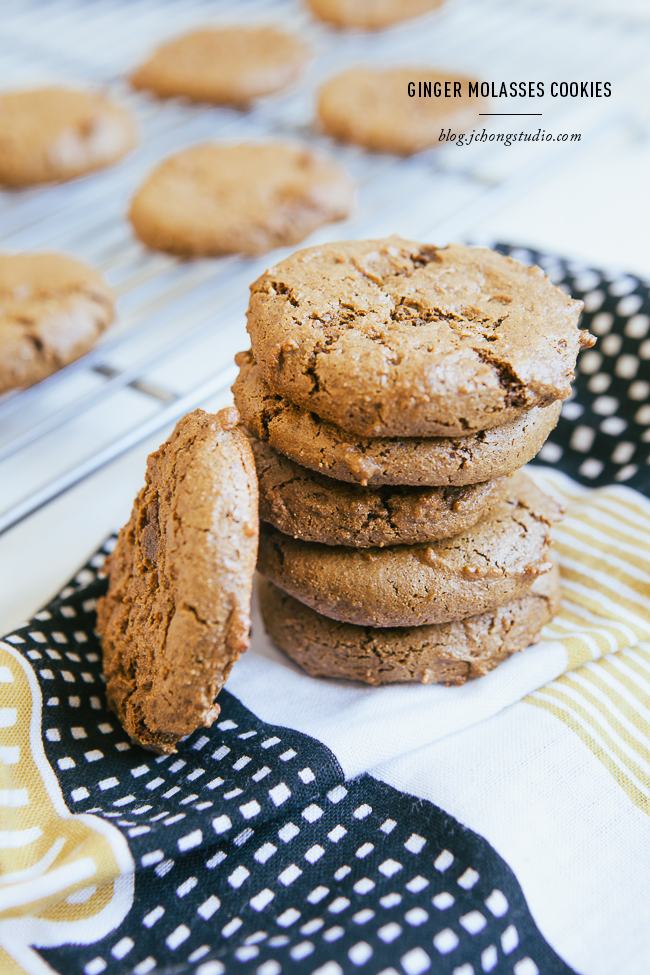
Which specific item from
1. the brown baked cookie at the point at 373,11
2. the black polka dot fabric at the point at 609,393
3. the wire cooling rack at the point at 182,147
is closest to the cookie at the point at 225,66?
the wire cooling rack at the point at 182,147

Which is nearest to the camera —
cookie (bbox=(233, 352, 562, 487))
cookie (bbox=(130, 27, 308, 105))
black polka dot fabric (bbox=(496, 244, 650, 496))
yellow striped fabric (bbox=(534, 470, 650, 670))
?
cookie (bbox=(233, 352, 562, 487))

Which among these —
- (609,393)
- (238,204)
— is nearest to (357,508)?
(609,393)

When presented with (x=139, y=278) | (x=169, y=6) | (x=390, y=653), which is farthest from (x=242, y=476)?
(x=169, y=6)

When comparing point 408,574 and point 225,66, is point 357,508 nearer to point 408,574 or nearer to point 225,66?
point 408,574

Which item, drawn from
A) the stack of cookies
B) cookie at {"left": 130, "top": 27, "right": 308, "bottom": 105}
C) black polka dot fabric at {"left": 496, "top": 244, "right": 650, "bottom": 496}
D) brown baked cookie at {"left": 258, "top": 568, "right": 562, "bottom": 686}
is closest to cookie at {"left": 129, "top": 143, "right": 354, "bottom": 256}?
cookie at {"left": 130, "top": 27, "right": 308, "bottom": 105}

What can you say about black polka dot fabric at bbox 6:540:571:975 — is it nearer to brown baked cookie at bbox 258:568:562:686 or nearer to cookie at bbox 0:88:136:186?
brown baked cookie at bbox 258:568:562:686
